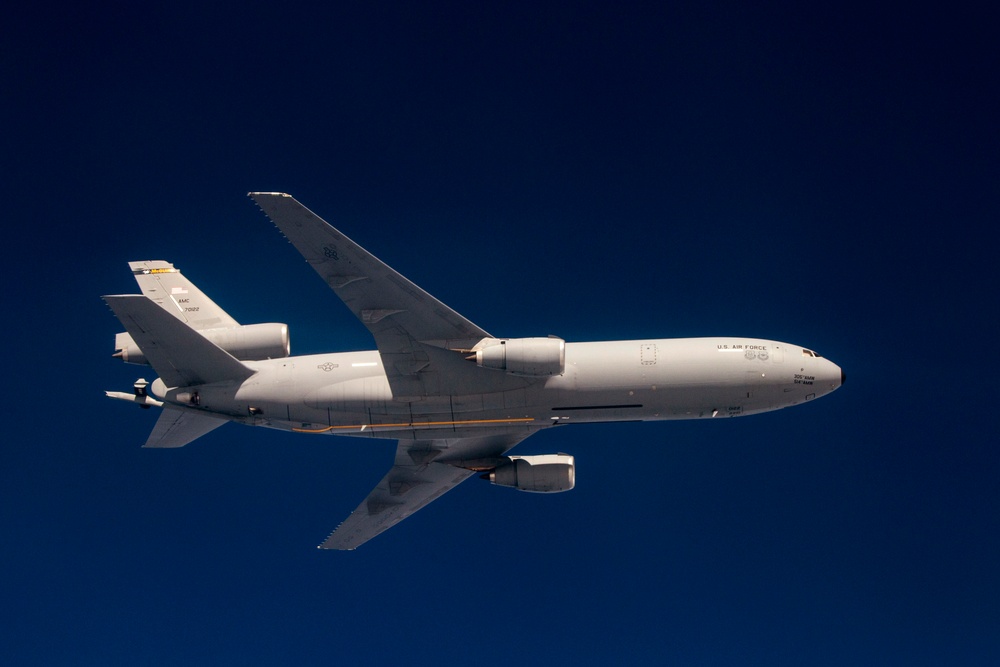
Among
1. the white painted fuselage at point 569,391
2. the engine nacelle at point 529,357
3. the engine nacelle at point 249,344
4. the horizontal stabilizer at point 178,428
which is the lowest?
the horizontal stabilizer at point 178,428

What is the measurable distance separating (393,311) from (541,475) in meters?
9.42

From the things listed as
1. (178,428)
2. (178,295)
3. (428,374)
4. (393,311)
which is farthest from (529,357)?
(178,295)

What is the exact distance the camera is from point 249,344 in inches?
1368

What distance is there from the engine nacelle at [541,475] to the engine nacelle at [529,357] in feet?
21.1

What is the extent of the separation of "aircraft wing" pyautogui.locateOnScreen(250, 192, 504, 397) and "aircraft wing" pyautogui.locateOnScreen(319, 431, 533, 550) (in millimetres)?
5399

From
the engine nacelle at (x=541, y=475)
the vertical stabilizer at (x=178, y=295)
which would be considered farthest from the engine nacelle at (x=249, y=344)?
the engine nacelle at (x=541, y=475)

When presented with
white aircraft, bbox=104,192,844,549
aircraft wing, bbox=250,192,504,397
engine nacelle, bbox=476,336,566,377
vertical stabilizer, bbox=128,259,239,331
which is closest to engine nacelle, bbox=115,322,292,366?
white aircraft, bbox=104,192,844,549

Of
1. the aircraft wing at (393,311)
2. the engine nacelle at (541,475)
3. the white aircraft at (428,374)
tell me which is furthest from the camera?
the engine nacelle at (541,475)

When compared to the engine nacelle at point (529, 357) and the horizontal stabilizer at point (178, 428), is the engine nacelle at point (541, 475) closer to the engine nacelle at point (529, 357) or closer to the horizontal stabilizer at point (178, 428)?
the engine nacelle at point (529, 357)

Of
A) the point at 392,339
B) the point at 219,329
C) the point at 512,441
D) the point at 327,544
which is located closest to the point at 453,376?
the point at 392,339

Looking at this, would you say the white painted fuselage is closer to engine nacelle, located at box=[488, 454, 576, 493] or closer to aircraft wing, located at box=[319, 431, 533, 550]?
engine nacelle, located at box=[488, 454, 576, 493]

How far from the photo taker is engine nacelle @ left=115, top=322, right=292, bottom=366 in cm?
3466

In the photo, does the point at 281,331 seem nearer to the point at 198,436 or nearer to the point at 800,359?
the point at 198,436

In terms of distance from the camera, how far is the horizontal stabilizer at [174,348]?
3316 centimetres
